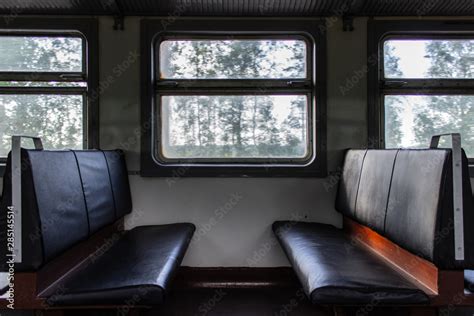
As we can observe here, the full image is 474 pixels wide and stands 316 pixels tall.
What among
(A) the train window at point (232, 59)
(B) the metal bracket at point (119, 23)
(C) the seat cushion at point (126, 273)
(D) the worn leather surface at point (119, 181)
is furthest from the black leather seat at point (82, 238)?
(B) the metal bracket at point (119, 23)

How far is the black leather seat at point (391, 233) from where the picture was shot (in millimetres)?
1513

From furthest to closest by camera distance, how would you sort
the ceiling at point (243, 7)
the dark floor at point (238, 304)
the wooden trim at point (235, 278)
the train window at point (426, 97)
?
the train window at point (426, 97)
the wooden trim at point (235, 278)
the ceiling at point (243, 7)
the dark floor at point (238, 304)

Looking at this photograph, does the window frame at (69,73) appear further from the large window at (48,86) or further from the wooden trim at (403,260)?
the wooden trim at (403,260)

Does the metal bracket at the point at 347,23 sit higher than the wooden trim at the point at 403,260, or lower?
higher

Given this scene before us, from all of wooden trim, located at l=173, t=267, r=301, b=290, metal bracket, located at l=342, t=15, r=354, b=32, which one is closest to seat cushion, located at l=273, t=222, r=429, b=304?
wooden trim, located at l=173, t=267, r=301, b=290

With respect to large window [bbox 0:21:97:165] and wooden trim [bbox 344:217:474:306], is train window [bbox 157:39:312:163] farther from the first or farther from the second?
wooden trim [bbox 344:217:474:306]

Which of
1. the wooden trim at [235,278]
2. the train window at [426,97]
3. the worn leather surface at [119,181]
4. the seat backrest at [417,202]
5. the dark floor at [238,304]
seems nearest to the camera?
the seat backrest at [417,202]

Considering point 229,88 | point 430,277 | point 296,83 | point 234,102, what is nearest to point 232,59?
point 229,88

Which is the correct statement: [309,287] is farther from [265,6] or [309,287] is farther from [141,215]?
[265,6]

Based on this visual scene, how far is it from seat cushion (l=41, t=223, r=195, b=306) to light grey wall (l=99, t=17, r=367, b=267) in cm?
46

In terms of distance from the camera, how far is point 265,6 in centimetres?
279

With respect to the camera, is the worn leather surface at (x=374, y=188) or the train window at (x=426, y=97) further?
the train window at (x=426, y=97)

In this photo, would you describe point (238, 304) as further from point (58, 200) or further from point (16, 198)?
point (16, 198)

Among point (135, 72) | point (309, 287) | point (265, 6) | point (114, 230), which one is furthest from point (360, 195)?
point (135, 72)
